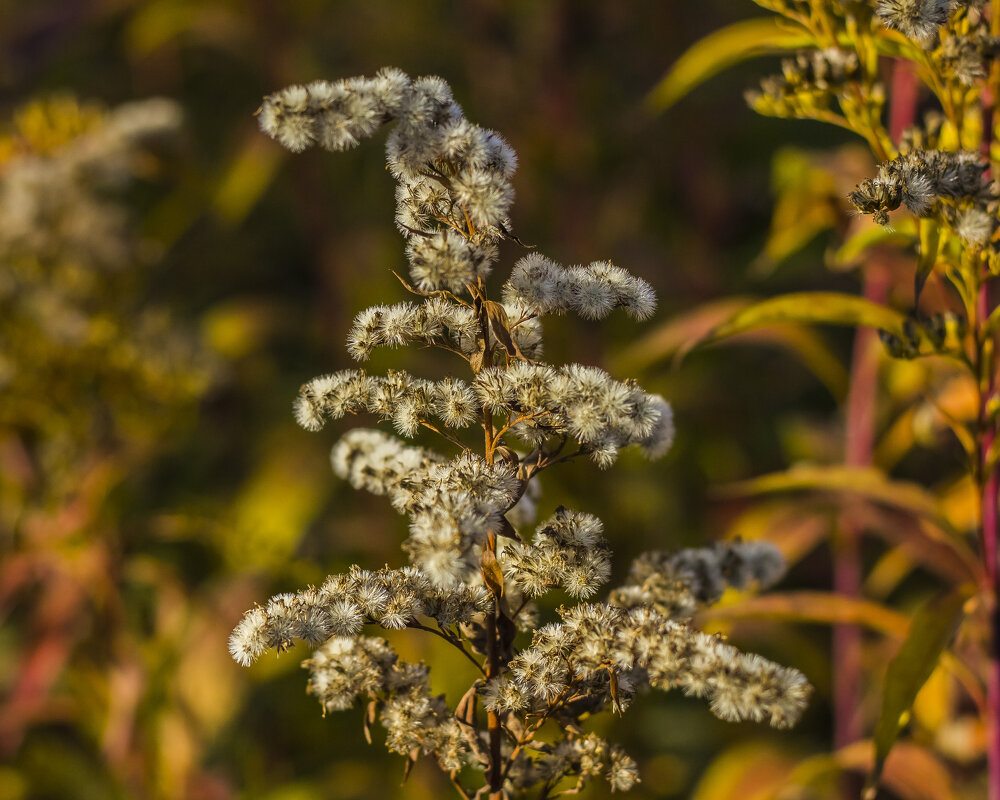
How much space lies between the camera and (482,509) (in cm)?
51

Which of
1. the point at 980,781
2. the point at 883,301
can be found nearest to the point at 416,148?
the point at 883,301

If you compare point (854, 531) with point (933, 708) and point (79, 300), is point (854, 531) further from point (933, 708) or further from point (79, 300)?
point (79, 300)

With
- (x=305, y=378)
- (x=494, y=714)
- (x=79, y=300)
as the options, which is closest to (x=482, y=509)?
(x=494, y=714)

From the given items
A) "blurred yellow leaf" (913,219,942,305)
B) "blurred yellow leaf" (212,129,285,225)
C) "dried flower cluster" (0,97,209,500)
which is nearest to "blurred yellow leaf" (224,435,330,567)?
"dried flower cluster" (0,97,209,500)

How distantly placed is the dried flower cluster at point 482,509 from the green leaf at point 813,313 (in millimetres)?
235

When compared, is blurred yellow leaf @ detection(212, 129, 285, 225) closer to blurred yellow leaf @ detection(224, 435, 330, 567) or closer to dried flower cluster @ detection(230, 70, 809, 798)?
blurred yellow leaf @ detection(224, 435, 330, 567)

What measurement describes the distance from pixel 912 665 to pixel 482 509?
0.44 metres

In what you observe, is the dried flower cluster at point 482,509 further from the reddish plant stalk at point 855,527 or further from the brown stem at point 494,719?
the reddish plant stalk at point 855,527

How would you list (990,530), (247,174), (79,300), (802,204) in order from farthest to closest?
(247,174), (79,300), (802,204), (990,530)

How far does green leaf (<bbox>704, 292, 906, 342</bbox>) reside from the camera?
82 cm

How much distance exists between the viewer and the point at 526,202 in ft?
7.64

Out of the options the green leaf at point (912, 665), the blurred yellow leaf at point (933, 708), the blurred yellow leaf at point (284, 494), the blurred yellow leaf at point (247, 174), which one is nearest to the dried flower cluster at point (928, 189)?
the green leaf at point (912, 665)

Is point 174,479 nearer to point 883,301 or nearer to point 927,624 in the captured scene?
point 883,301

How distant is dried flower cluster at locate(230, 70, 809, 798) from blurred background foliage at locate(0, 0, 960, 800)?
1.27 ft
